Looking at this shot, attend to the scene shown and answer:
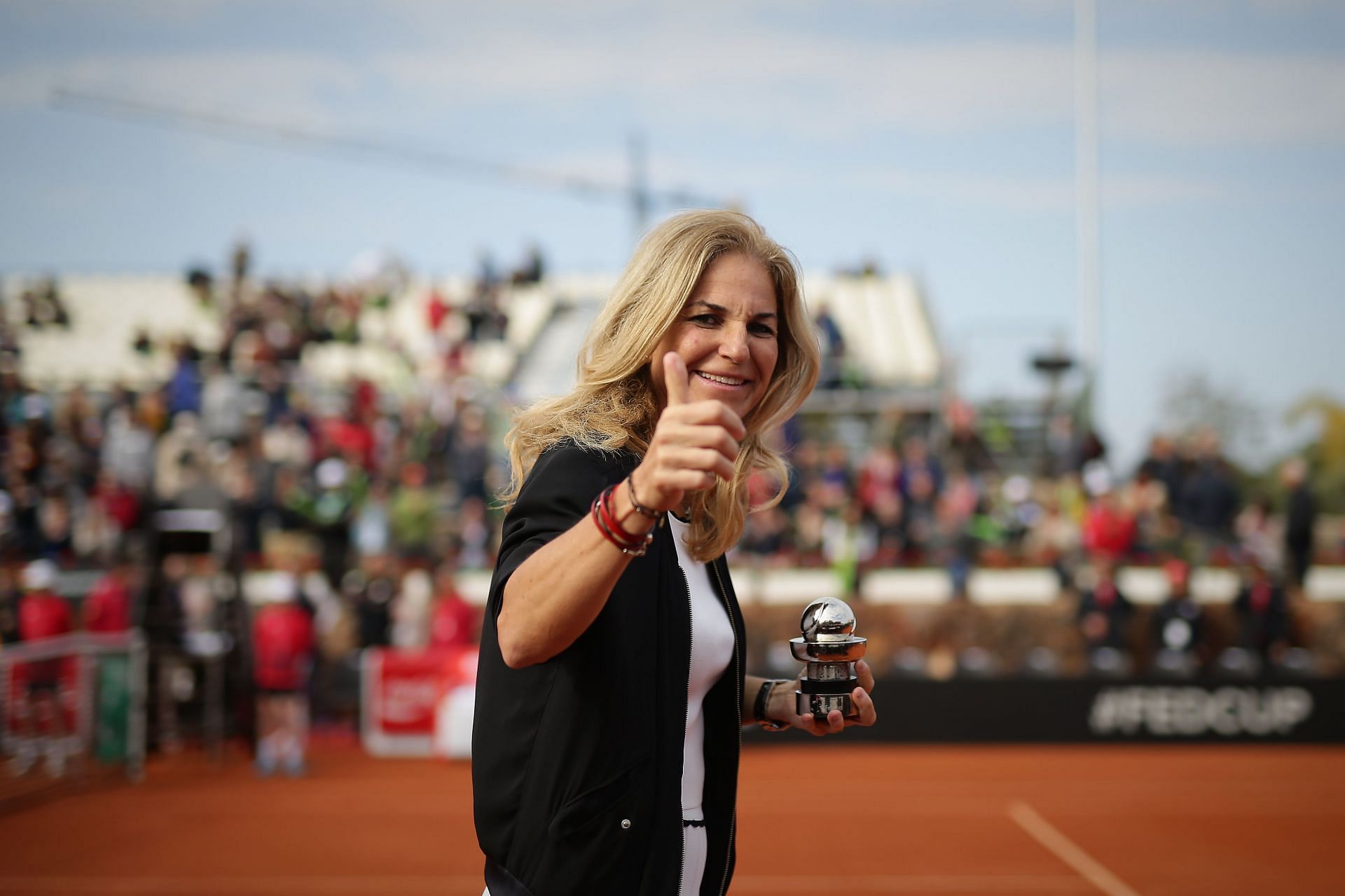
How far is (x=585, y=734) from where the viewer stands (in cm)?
195

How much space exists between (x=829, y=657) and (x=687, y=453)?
0.85 metres

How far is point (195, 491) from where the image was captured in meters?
16.0

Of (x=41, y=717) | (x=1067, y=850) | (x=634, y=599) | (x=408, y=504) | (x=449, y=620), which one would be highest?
(x=634, y=599)

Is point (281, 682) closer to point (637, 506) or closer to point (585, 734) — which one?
point (585, 734)

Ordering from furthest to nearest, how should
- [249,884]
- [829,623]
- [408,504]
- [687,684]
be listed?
[408,504], [249,884], [829,623], [687,684]

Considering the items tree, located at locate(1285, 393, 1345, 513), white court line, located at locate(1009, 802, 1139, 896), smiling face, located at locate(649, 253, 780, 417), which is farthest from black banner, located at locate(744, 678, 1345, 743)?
smiling face, located at locate(649, 253, 780, 417)

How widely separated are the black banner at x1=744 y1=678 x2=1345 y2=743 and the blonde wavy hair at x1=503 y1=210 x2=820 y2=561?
41.7ft

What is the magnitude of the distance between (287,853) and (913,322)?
22913 mm

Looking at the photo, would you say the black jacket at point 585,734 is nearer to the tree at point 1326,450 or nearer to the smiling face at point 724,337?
the smiling face at point 724,337

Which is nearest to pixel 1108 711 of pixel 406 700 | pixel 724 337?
pixel 406 700

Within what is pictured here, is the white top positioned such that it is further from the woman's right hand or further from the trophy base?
the woman's right hand

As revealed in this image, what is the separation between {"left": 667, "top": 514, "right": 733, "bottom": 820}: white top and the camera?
2.19m

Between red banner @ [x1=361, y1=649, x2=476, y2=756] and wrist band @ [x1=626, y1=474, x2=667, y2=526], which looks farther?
red banner @ [x1=361, y1=649, x2=476, y2=756]

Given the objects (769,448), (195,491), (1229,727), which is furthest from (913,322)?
(769,448)
